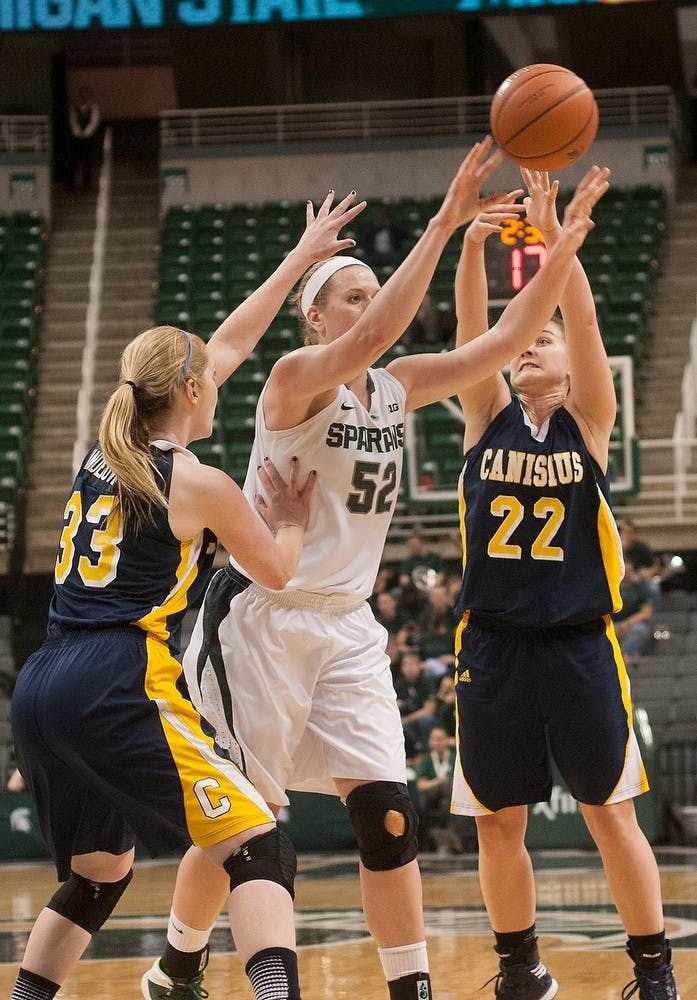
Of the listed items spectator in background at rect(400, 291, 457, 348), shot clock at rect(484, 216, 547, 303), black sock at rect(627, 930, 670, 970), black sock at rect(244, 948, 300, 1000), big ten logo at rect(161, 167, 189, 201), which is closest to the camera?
black sock at rect(244, 948, 300, 1000)

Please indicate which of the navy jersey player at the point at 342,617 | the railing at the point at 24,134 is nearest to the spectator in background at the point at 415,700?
the navy jersey player at the point at 342,617

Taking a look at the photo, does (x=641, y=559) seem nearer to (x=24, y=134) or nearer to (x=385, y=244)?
(x=385, y=244)

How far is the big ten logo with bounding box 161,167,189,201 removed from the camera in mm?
21547

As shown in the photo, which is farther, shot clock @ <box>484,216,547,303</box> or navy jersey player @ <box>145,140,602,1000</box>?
shot clock @ <box>484,216,547,303</box>

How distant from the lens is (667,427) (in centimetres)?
1766

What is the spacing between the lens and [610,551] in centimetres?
476

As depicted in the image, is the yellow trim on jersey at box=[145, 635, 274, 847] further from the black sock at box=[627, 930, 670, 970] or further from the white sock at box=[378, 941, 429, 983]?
the black sock at box=[627, 930, 670, 970]

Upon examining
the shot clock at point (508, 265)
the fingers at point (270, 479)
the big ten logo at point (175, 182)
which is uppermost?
the big ten logo at point (175, 182)

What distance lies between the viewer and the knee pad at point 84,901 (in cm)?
409

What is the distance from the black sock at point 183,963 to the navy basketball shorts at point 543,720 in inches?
37.7

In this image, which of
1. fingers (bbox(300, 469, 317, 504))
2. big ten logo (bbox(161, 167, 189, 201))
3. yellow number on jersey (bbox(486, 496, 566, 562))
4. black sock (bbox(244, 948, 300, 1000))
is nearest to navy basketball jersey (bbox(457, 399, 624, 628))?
yellow number on jersey (bbox(486, 496, 566, 562))

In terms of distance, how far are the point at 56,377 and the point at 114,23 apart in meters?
4.70

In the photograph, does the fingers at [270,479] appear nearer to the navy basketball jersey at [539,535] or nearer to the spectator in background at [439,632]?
the navy basketball jersey at [539,535]

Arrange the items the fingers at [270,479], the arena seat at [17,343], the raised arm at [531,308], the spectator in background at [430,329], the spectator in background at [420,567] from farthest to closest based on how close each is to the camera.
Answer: the arena seat at [17,343]
the spectator in background at [430,329]
the spectator in background at [420,567]
the fingers at [270,479]
the raised arm at [531,308]
